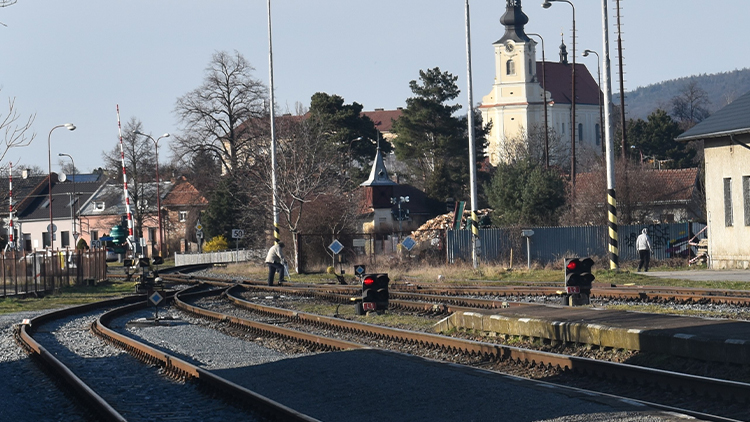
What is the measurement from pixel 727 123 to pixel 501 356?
23.4 metres

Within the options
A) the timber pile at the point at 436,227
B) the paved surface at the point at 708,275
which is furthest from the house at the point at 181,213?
the paved surface at the point at 708,275

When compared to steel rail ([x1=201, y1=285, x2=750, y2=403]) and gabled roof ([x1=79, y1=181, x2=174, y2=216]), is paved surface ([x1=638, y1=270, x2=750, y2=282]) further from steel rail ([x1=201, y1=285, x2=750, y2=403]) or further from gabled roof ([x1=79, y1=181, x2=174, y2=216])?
gabled roof ([x1=79, y1=181, x2=174, y2=216])

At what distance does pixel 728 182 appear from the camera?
3309 cm

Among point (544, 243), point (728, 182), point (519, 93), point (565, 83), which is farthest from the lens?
point (565, 83)

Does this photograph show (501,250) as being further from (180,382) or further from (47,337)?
(180,382)

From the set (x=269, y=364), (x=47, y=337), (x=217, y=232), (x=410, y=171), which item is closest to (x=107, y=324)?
(x=47, y=337)

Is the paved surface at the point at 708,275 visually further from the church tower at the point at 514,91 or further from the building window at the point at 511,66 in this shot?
Answer: the building window at the point at 511,66

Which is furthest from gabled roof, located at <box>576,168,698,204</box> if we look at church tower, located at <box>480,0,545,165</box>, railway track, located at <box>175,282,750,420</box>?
church tower, located at <box>480,0,545,165</box>

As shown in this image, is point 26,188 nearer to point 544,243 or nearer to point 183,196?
point 183,196

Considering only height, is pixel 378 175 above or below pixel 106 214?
above

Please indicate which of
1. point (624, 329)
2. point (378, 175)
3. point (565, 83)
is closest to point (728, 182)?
point (624, 329)

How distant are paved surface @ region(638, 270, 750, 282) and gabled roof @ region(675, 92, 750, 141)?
16.2 ft

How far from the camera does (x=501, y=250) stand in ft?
134

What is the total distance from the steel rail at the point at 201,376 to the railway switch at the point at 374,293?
5098 mm
